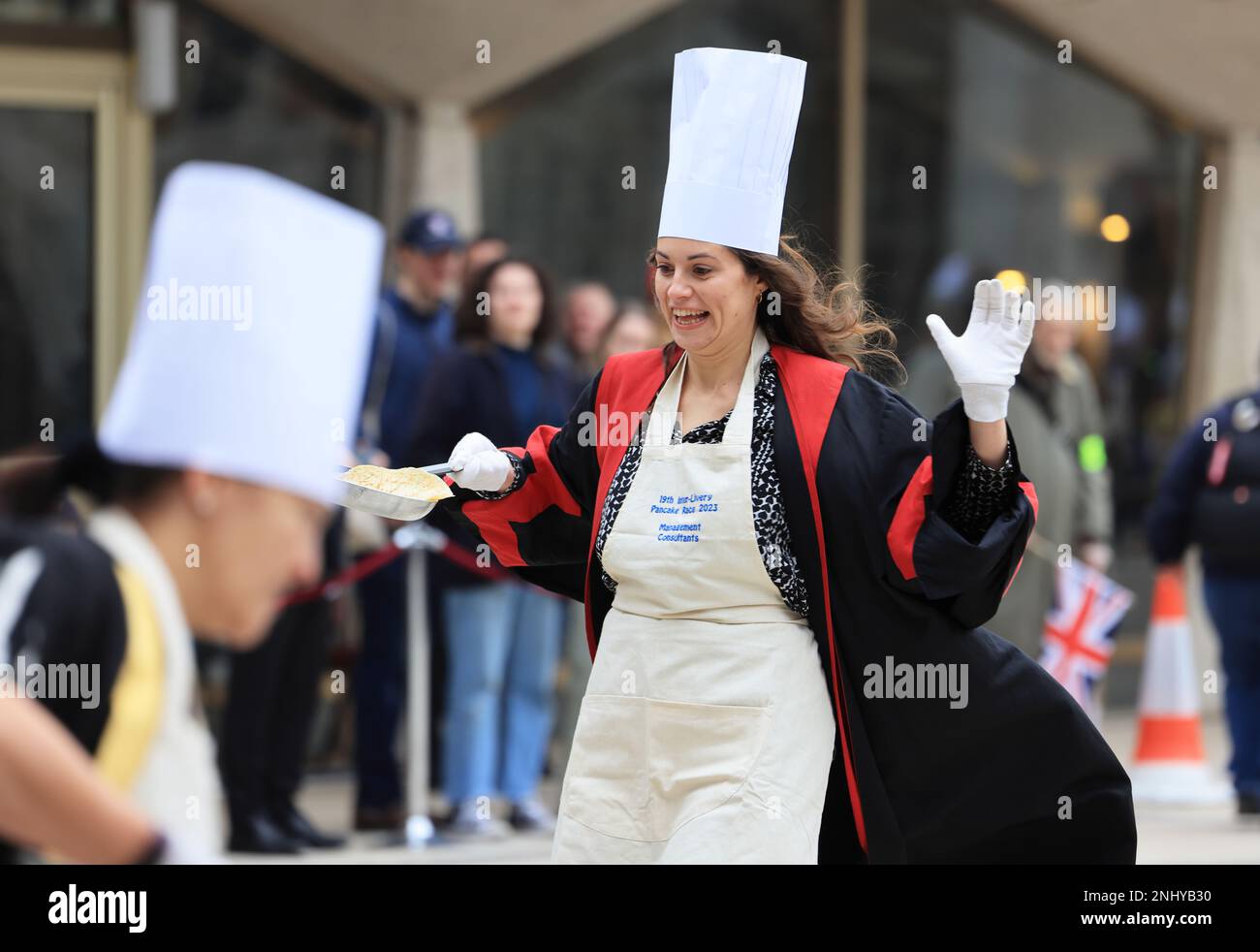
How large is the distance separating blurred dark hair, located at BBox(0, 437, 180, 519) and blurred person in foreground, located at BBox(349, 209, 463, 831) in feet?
13.9

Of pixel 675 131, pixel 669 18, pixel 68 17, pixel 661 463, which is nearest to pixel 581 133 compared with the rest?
pixel 669 18

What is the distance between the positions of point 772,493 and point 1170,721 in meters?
4.58

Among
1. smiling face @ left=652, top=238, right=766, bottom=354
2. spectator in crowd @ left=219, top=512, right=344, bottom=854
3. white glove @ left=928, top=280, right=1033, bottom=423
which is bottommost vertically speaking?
spectator in crowd @ left=219, top=512, right=344, bottom=854

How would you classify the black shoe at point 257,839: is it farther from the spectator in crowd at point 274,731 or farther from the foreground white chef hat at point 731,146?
the foreground white chef hat at point 731,146

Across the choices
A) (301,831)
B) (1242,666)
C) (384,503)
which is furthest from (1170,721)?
(384,503)

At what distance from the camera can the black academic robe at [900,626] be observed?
10.2ft

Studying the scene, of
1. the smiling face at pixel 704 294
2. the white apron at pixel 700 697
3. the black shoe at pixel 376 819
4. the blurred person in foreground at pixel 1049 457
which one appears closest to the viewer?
the white apron at pixel 700 697

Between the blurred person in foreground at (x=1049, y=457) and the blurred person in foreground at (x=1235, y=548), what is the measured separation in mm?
476

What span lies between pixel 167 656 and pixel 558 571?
232cm

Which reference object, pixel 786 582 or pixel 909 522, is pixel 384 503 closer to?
pixel 786 582

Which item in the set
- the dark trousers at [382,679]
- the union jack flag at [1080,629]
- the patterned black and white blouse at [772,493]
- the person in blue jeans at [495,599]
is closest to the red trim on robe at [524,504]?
the patterned black and white blouse at [772,493]

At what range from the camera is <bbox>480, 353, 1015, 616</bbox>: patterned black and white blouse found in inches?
121

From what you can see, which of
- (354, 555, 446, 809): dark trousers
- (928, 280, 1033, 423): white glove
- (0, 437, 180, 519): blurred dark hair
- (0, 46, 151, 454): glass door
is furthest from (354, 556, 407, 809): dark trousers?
(0, 437, 180, 519): blurred dark hair

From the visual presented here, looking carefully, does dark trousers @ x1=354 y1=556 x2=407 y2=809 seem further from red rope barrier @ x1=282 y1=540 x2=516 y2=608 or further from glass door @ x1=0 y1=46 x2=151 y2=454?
glass door @ x1=0 y1=46 x2=151 y2=454
